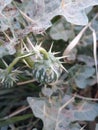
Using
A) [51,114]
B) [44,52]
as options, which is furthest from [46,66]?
[51,114]

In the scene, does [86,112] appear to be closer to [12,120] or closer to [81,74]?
[81,74]

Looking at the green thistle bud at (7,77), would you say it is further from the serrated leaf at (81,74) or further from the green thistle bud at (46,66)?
the serrated leaf at (81,74)

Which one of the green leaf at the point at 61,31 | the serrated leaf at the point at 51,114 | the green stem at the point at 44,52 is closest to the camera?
the green stem at the point at 44,52

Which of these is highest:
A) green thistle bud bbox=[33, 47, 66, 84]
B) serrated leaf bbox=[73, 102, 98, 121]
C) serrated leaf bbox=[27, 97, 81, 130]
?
green thistle bud bbox=[33, 47, 66, 84]

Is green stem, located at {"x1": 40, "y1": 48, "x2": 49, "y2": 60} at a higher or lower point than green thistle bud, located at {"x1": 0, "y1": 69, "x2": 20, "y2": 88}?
higher

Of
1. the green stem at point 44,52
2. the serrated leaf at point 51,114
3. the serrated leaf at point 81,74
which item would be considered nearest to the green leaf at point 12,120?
the serrated leaf at point 51,114

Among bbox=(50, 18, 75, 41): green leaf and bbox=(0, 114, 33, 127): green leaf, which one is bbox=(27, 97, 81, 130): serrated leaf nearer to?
bbox=(0, 114, 33, 127): green leaf

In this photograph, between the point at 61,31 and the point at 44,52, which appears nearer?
the point at 44,52

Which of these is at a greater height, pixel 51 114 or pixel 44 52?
pixel 44 52

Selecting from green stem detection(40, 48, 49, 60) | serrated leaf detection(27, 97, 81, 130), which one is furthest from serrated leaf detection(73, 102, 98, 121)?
green stem detection(40, 48, 49, 60)

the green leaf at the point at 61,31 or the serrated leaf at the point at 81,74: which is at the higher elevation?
the green leaf at the point at 61,31

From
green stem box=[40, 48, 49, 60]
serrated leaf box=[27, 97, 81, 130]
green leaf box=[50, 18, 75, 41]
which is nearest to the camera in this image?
green stem box=[40, 48, 49, 60]

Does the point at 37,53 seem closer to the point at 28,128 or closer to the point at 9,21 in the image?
the point at 9,21
